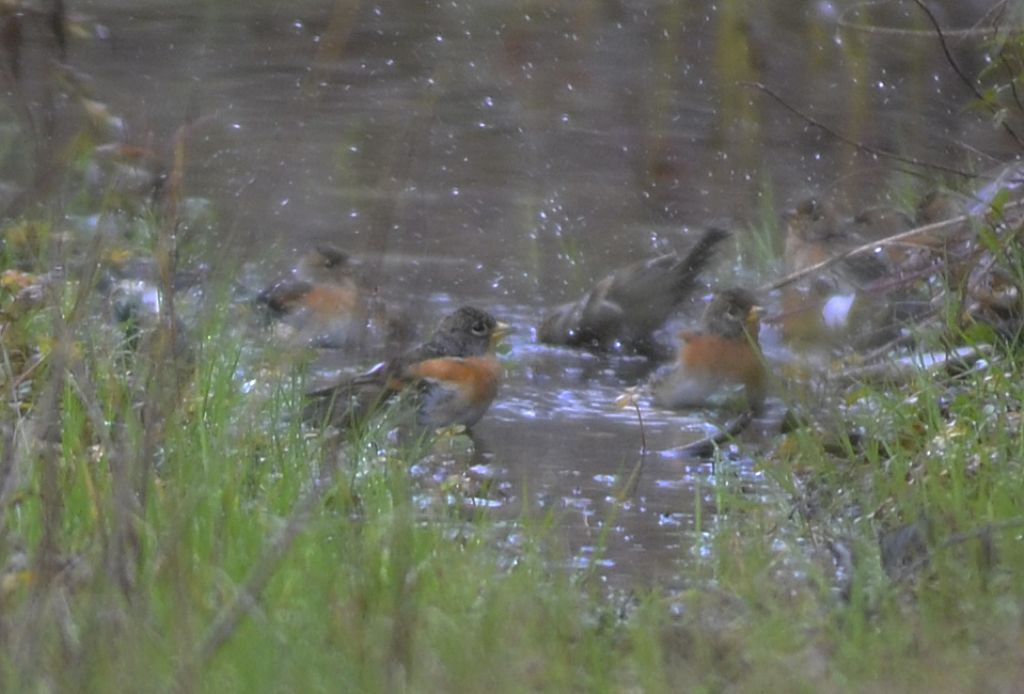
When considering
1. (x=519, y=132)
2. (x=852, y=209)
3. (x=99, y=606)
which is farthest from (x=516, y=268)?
(x=99, y=606)

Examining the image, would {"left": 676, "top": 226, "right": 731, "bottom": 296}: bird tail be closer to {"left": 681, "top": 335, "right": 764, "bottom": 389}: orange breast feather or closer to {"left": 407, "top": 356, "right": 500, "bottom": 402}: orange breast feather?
{"left": 681, "top": 335, "right": 764, "bottom": 389}: orange breast feather

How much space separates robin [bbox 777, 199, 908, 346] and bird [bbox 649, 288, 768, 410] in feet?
0.66

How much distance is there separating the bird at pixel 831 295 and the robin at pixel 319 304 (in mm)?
1507

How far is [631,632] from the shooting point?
3.41 meters

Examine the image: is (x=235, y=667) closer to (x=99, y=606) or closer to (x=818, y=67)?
(x=99, y=606)

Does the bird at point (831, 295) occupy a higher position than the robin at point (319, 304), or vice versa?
the bird at point (831, 295)

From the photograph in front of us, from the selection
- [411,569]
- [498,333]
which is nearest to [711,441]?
[498,333]

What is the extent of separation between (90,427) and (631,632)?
182cm

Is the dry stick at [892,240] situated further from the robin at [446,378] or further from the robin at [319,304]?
the robin at [319,304]

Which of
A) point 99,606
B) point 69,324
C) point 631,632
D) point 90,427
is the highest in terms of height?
point 69,324

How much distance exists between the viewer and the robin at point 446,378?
5.28m

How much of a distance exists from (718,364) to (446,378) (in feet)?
3.18

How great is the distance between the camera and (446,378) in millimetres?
5852

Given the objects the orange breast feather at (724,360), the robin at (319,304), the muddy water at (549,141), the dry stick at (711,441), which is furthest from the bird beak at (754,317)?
the robin at (319,304)
